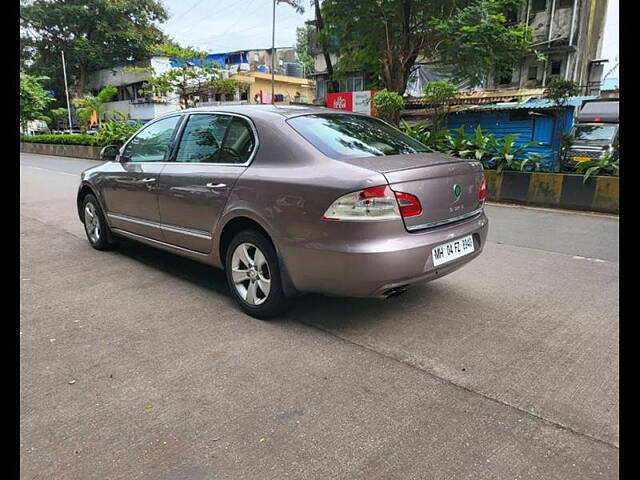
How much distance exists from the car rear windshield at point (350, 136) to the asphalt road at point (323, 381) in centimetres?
120

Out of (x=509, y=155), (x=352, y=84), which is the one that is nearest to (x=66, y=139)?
(x=352, y=84)

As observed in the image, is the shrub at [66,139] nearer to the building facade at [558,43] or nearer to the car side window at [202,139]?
the building facade at [558,43]

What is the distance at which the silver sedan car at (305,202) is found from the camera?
2.95 m

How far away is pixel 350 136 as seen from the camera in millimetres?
3574

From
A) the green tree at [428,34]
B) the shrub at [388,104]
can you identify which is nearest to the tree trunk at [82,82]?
the green tree at [428,34]

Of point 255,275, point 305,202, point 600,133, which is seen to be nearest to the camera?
point 305,202

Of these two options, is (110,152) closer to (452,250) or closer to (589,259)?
(452,250)

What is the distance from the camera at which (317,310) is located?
3.71 m

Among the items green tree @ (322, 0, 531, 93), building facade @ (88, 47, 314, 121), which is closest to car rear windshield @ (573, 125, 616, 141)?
green tree @ (322, 0, 531, 93)

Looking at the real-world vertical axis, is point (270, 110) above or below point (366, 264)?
above

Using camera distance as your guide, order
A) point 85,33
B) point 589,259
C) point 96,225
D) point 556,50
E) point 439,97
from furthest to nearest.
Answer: point 85,33 → point 556,50 → point 439,97 → point 96,225 → point 589,259

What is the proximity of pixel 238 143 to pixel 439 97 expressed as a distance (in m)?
8.40
